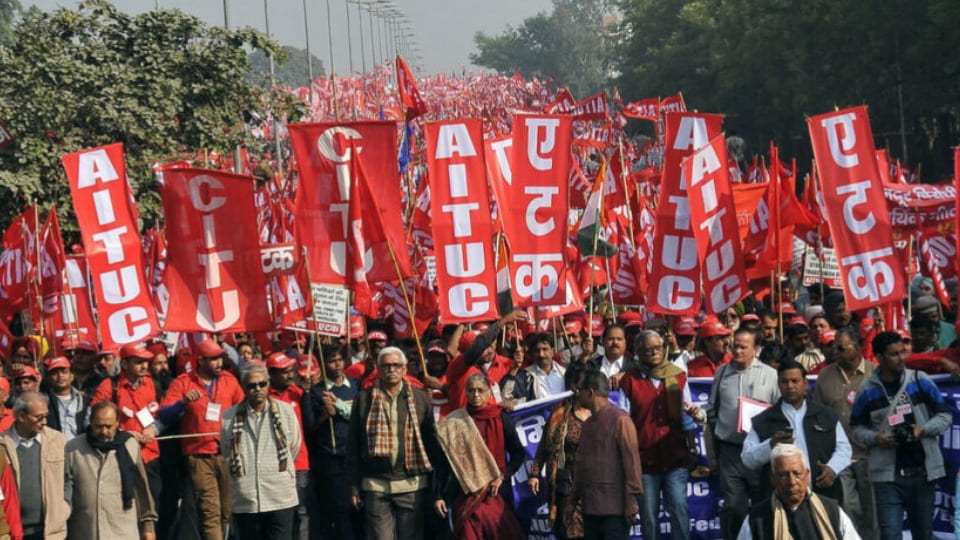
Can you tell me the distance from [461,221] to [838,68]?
3777 cm

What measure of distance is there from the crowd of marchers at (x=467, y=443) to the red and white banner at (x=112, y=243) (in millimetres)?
449

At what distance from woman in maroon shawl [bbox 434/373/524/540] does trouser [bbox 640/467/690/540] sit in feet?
2.68

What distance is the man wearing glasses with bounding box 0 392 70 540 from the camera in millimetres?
9078

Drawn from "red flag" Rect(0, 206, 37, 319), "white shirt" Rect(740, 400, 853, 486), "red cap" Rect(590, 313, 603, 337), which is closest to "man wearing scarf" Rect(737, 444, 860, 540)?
"white shirt" Rect(740, 400, 853, 486)

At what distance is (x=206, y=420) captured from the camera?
1079 cm

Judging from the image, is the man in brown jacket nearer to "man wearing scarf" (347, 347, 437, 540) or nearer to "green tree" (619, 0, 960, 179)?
"man wearing scarf" (347, 347, 437, 540)

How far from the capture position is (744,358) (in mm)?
→ 9609

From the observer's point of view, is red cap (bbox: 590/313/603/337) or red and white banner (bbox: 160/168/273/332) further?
red cap (bbox: 590/313/603/337)

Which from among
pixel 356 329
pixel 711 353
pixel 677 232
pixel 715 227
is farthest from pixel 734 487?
pixel 356 329

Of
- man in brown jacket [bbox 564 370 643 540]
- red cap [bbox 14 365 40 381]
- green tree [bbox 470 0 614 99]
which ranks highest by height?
green tree [bbox 470 0 614 99]

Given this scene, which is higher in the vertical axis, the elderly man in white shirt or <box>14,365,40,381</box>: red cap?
<box>14,365,40,381</box>: red cap

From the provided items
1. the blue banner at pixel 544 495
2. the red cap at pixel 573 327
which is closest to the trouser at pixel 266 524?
the blue banner at pixel 544 495

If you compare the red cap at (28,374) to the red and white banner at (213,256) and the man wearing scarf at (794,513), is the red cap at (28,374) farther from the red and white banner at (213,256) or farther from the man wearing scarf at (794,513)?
the man wearing scarf at (794,513)

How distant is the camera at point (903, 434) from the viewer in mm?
8883
